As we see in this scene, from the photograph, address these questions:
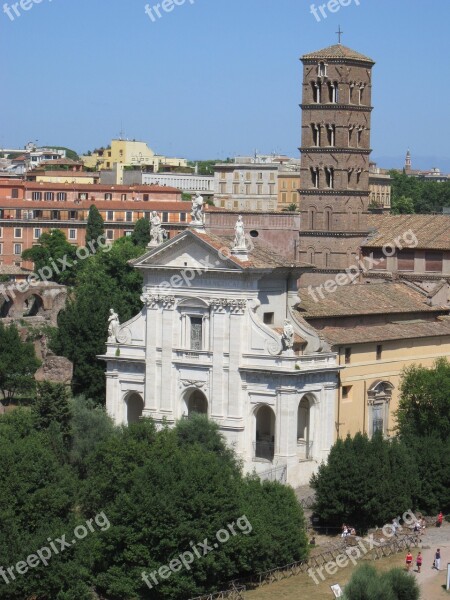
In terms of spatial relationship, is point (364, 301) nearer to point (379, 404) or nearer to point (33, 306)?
point (379, 404)

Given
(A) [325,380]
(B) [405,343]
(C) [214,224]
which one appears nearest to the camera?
(A) [325,380]

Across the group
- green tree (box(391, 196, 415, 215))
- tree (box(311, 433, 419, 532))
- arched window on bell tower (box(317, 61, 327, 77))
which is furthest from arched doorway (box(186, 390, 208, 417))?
green tree (box(391, 196, 415, 215))

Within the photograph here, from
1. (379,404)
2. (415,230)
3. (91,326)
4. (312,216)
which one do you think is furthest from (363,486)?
(312,216)

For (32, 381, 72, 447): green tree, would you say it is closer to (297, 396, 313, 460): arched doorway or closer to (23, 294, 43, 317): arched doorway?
(297, 396, 313, 460): arched doorway

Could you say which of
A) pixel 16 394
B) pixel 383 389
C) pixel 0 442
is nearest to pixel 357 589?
pixel 0 442

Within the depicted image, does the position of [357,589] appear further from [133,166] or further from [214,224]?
[133,166]

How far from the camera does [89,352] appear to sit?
78625 mm

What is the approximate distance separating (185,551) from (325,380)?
42.9ft

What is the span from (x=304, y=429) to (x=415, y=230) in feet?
70.0

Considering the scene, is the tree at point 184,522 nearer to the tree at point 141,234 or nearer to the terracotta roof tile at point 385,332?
the terracotta roof tile at point 385,332

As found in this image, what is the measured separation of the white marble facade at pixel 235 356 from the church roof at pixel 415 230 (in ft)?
56.9

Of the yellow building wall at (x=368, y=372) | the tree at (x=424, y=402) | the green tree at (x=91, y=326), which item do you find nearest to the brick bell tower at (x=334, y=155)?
the green tree at (x=91, y=326)

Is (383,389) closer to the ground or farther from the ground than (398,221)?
closer to the ground

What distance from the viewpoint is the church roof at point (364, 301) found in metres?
71.2
